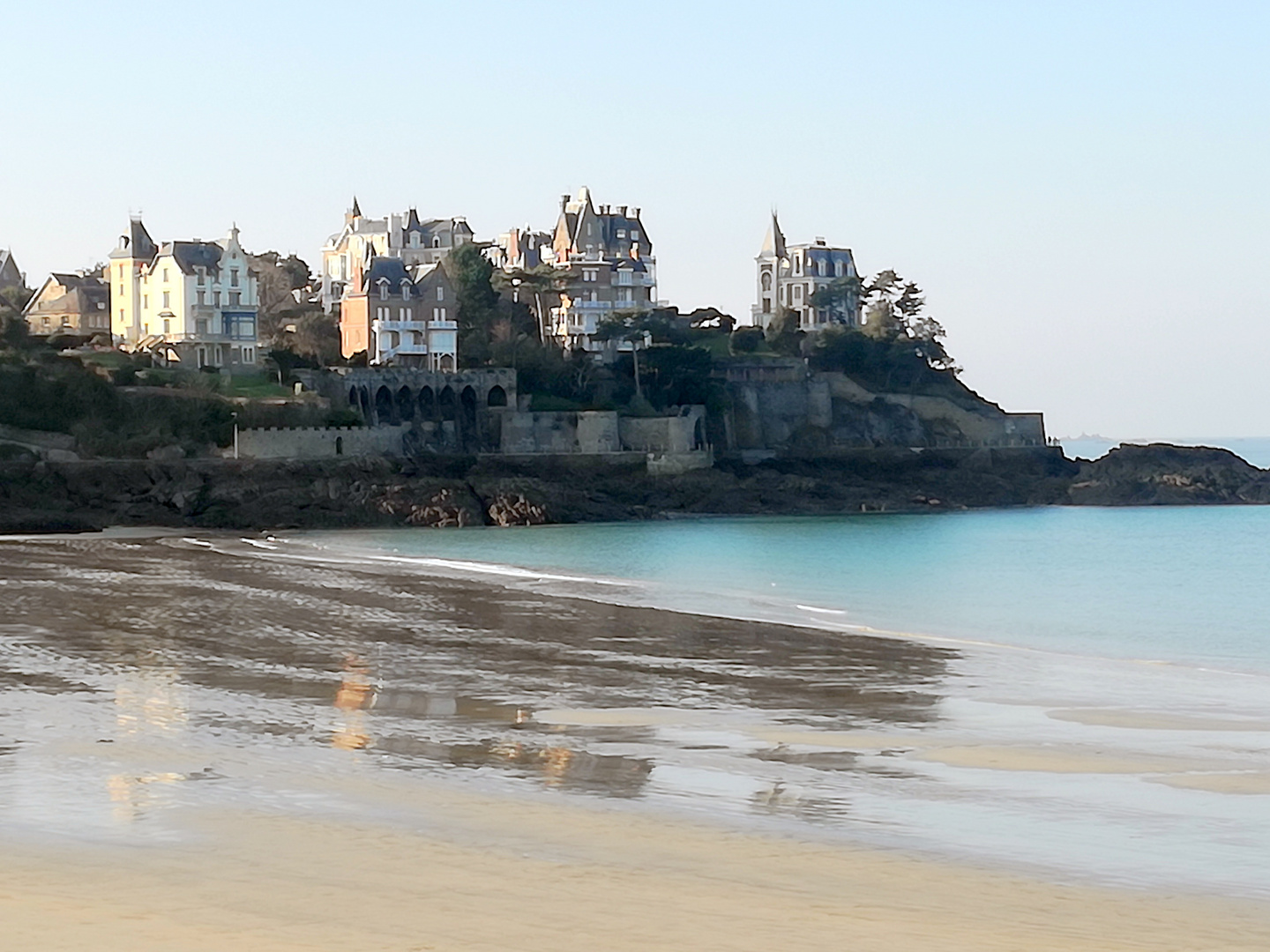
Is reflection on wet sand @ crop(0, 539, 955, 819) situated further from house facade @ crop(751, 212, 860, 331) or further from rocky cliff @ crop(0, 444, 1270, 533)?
house facade @ crop(751, 212, 860, 331)

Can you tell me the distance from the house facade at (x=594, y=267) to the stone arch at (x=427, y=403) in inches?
381

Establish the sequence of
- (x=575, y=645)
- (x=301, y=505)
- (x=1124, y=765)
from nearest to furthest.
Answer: (x=1124, y=765), (x=575, y=645), (x=301, y=505)

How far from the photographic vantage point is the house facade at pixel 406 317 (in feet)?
184

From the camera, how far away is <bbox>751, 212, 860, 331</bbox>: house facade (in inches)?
2813

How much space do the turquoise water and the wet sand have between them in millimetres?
4656

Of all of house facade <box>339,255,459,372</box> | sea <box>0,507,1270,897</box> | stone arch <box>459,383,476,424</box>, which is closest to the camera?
sea <box>0,507,1270,897</box>

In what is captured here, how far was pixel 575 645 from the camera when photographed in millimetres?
16547

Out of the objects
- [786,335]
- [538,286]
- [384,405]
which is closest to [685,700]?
[384,405]

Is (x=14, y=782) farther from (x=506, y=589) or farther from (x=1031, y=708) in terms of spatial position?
(x=506, y=589)

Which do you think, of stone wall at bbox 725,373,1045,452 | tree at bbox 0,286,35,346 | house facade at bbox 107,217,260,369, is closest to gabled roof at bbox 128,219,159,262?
house facade at bbox 107,217,260,369

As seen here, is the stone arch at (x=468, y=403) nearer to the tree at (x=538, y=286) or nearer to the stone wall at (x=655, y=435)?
the stone wall at (x=655, y=435)

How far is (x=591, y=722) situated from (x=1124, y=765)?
353 cm

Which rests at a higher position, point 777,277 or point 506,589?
point 777,277

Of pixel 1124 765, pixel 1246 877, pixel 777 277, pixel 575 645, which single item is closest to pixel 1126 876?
pixel 1246 877
